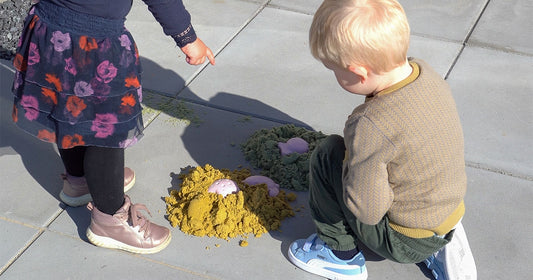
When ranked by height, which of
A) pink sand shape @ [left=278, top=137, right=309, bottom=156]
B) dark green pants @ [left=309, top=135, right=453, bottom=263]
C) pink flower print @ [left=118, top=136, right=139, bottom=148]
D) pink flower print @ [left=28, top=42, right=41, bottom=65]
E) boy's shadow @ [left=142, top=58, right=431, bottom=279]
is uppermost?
pink flower print @ [left=28, top=42, right=41, bottom=65]

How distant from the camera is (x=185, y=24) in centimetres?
268

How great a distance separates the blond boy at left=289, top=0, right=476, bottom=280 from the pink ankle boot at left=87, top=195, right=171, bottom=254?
756 millimetres

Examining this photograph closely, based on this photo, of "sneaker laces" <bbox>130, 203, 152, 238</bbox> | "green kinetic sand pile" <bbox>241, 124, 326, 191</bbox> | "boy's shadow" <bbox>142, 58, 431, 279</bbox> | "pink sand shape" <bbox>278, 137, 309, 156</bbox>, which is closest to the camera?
"sneaker laces" <bbox>130, 203, 152, 238</bbox>

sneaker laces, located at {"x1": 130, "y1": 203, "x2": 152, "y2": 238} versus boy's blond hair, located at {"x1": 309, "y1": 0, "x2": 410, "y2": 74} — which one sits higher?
boy's blond hair, located at {"x1": 309, "y1": 0, "x2": 410, "y2": 74}

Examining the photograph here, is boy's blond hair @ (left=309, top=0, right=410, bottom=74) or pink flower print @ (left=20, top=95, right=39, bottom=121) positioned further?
pink flower print @ (left=20, top=95, right=39, bottom=121)

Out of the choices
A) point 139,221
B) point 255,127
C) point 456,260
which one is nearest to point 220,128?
point 255,127

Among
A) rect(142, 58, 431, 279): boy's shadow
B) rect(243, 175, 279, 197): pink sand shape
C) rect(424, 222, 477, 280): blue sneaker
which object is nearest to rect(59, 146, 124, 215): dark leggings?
rect(142, 58, 431, 279): boy's shadow

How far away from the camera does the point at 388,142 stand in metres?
2.22

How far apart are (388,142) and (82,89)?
1.09 meters

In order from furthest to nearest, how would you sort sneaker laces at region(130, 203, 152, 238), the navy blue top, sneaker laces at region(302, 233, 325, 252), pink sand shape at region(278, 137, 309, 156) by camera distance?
1. pink sand shape at region(278, 137, 309, 156)
2. sneaker laces at region(130, 203, 152, 238)
3. sneaker laces at region(302, 233, 325, 252)
4. the navy blue top

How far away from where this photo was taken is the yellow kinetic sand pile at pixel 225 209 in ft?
9.52

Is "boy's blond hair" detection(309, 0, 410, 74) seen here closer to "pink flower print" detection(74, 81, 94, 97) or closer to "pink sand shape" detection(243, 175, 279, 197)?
"pink flower print" detection(74, 81, 94, 97)

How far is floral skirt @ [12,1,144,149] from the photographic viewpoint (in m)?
2.42

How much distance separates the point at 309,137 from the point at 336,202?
911 mm
